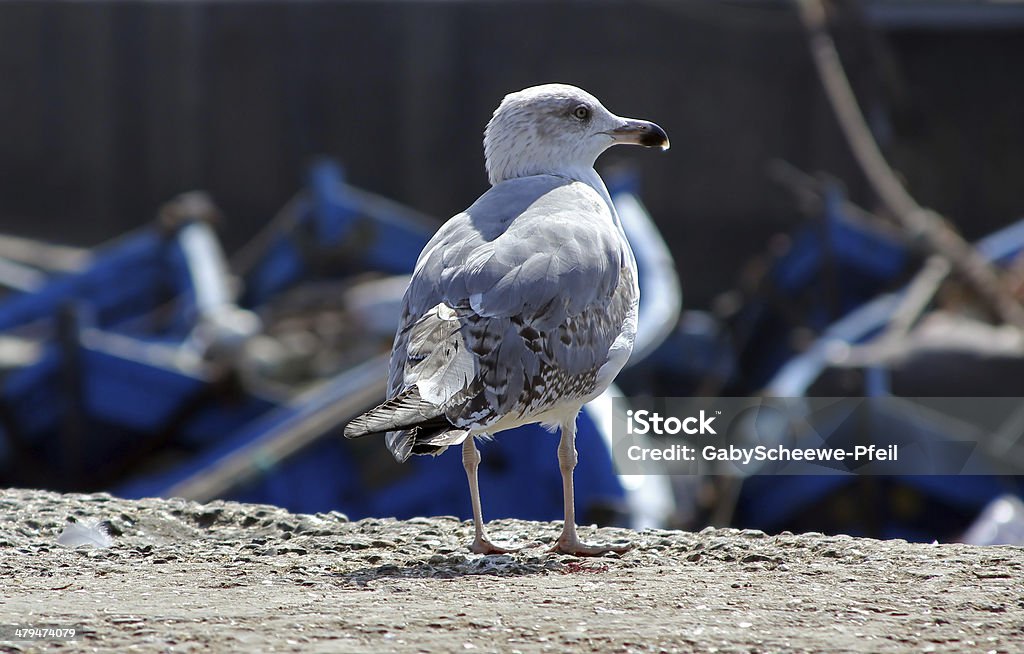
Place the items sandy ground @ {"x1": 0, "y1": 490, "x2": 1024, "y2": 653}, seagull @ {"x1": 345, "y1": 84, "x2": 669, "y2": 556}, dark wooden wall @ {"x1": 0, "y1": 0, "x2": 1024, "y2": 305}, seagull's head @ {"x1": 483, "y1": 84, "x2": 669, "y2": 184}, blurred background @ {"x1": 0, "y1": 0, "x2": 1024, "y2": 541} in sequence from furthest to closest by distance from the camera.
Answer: dark wooden wall @ {"x1": 0, "y1": 0, "x2": 1024, "y2": 305}
blurred background @ {"x1": 0, "y1": 0, "x2": 1024, "y2": 541}
seagull's head @ {"x1": 483, "y1": 84, "x2": 669, "y2": 184}
seagull @ {"x1": 345, "y1": 84, "x2": 669, "y2": 556}
sandy ground @ {"x1": 0, "y1": 490, "x2": 1024, "y2": 653}

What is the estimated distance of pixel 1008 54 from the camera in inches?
752

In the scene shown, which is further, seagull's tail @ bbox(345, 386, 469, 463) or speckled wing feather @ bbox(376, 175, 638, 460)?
speckled wing feather @ bbox(376, 175, 638, 460)

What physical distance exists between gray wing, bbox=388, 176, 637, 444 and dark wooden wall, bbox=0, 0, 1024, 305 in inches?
→ 538

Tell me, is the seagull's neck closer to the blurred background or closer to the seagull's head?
the seagull's head

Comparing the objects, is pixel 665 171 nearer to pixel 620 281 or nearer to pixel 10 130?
pixel 10 130

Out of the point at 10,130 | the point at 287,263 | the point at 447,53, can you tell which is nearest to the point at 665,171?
the point at 447,53

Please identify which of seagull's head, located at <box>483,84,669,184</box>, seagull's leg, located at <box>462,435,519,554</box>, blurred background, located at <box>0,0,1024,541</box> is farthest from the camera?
blurred background, located at <box>0,0,1024,541</box>

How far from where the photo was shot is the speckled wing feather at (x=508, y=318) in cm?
412

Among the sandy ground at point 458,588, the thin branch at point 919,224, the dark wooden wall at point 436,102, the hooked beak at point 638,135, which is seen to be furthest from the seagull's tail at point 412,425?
the dark wooden wall at point 436,102

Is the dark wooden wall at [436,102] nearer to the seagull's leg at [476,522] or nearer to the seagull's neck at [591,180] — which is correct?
the seagull's neck at [591,180]

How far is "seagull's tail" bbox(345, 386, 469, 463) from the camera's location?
3891 millimetres

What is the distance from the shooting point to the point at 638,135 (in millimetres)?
5375

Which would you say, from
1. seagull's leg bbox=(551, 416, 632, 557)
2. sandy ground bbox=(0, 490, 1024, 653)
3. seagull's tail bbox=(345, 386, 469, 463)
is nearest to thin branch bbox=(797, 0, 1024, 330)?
sandy ground bbox=(0, 490, 1024, 653)

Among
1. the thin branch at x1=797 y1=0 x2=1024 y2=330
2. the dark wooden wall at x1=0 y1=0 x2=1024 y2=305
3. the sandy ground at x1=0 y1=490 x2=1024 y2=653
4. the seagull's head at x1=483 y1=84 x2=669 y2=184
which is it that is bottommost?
the sandy ground at x1=0 y1=490 x2=1024 y2=653
